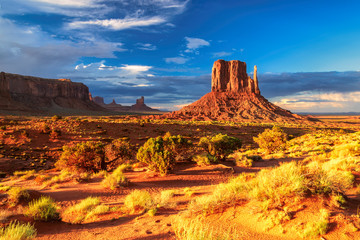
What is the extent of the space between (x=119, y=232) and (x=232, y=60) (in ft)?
410

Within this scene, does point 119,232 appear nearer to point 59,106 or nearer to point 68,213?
point 68,213

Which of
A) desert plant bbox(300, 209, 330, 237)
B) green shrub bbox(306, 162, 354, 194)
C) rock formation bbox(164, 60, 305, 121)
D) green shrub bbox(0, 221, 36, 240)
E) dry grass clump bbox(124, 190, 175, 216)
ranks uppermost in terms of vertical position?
rock formation bbox(164, 60, 305, 121)

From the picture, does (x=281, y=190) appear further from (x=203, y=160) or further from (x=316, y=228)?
(x=203, y=160)

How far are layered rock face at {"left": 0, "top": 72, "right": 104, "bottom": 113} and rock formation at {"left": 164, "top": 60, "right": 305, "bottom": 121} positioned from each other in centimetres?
9121

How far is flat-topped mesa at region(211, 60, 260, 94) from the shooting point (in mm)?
113312

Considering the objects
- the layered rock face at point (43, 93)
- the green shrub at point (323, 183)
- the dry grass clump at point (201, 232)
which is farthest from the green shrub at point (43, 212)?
the layered rock face at point (43, 93)

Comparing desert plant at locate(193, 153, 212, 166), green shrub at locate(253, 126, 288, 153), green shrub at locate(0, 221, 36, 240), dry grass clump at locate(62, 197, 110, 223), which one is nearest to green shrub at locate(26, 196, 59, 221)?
dry grass clump at locate(62, 197, 110, 223)

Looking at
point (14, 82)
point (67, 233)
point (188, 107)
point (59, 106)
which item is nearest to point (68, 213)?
point (67, 233)

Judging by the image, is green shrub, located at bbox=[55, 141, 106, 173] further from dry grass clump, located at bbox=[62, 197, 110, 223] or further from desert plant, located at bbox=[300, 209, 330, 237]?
desert plant, located at bbox=[300, 209, 330, 237]

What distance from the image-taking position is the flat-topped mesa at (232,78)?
113 m

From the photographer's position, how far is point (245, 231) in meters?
5.21

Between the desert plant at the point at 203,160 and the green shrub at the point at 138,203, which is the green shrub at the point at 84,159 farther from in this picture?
the green shrub at the point at 138,203

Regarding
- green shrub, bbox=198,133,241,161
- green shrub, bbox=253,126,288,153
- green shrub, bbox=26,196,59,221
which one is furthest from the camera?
green shrub, bbox=253,126,288,153

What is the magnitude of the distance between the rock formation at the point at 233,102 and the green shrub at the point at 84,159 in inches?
2745
